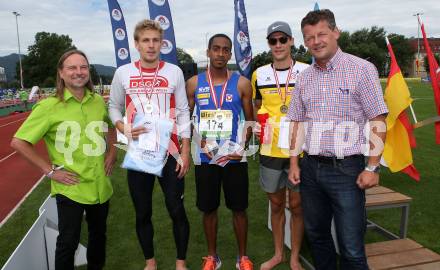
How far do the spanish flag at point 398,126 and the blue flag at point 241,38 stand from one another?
5806 mm

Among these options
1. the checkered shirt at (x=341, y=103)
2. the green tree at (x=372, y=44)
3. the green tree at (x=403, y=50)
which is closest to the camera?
the checkered shirt at (x=341, y=103)

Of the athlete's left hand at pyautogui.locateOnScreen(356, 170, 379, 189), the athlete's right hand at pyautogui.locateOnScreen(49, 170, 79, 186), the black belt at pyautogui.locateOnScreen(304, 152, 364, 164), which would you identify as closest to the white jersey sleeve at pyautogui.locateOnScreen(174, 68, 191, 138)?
the athlete's right hand at pyautogui.locateOnScreen(49, 170, 79, 186)

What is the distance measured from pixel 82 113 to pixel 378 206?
287 cm

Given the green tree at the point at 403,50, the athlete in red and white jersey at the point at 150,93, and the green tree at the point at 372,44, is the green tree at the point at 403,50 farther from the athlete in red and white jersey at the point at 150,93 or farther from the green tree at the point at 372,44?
the athlete in red and white jersey at the point at 150,93

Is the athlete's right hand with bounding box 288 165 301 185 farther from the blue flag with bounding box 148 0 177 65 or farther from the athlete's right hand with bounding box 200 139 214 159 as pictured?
the blue flag with bounding box 148 0 177 65

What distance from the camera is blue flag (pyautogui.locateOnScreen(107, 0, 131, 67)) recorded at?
13578mm

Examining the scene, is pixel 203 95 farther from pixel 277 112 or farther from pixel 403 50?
pixel 403 50

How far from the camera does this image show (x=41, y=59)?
231 ft

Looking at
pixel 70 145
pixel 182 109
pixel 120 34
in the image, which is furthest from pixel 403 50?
pixel 70 145

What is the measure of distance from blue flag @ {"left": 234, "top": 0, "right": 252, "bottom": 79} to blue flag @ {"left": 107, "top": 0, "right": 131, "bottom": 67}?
5630mm

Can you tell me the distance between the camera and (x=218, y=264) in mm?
3707

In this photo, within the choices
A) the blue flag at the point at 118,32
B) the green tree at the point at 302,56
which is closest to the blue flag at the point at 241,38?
the green tree at the point at 302,56

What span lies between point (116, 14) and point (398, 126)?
1193 centimetres

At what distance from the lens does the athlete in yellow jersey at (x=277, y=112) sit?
10.8 feet
